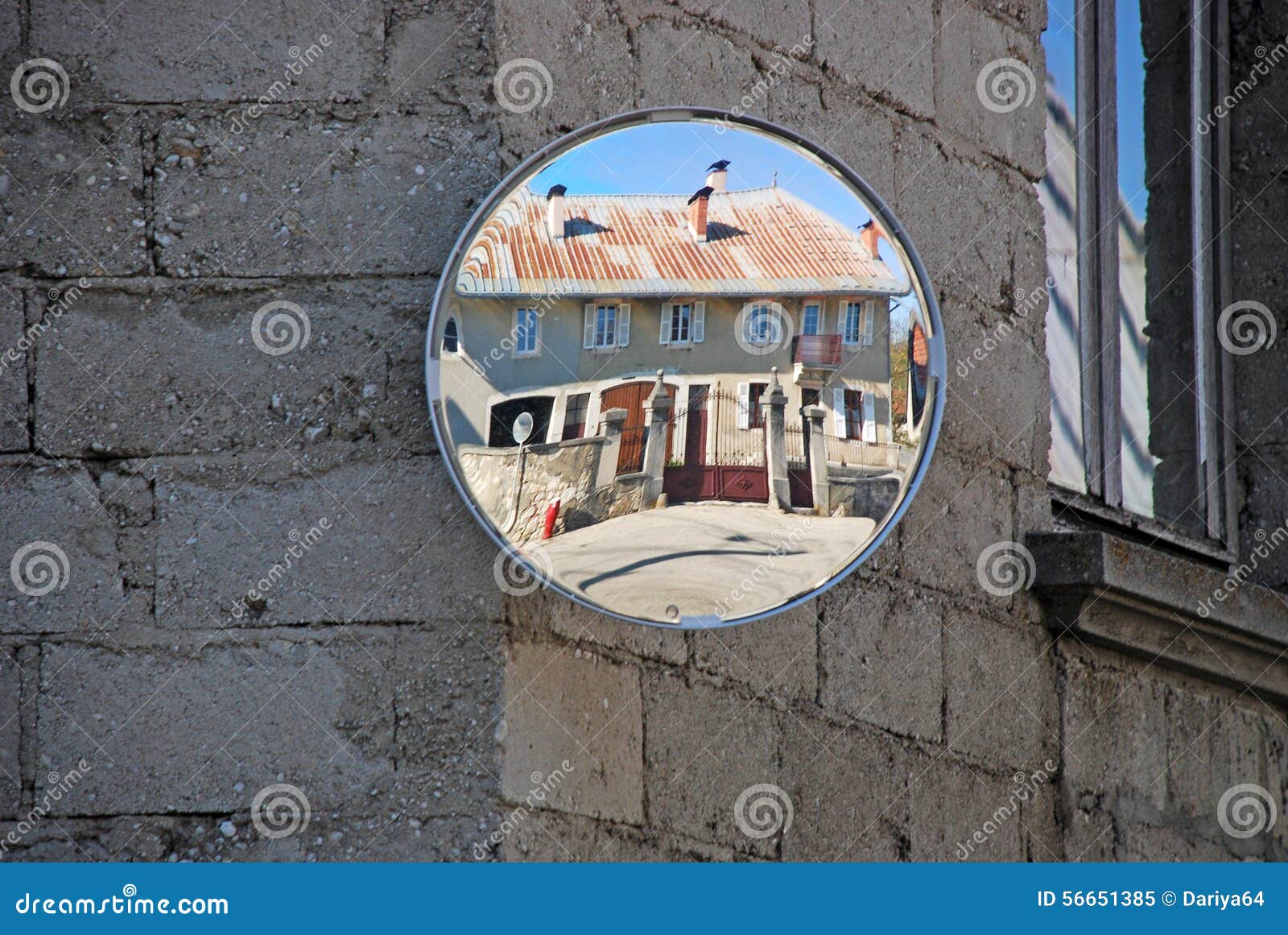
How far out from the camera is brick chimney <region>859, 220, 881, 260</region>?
8.49 feet

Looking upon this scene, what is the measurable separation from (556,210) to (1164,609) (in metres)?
2.04

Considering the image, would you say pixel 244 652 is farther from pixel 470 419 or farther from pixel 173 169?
pixel 173 169

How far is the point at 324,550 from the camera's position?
8.14 ft

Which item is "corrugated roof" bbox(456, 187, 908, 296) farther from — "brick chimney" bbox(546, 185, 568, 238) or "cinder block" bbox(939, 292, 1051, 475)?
"cinder block" bbox(939, 292, 1051, 475)

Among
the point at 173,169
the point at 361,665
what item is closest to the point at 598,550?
the point at 361,665

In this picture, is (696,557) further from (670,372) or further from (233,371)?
(233,371)

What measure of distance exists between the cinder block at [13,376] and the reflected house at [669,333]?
81cm

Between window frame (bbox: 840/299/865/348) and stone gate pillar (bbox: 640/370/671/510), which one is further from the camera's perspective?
window frame (bbox: 840/299/865/348)

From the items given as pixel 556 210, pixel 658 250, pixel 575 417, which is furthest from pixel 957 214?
pixel 575 417

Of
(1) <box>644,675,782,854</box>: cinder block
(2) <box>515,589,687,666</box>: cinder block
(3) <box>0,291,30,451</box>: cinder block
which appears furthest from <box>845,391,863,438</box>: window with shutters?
(3) <box>0,291,30,451</box>: cinder block

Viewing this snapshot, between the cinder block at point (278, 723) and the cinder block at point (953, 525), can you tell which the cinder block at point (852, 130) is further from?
the cinder block at point (278, 723)

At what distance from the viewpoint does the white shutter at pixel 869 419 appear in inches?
99.4

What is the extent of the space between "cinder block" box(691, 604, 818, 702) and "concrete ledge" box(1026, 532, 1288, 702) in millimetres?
777

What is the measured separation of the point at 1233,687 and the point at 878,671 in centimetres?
149
